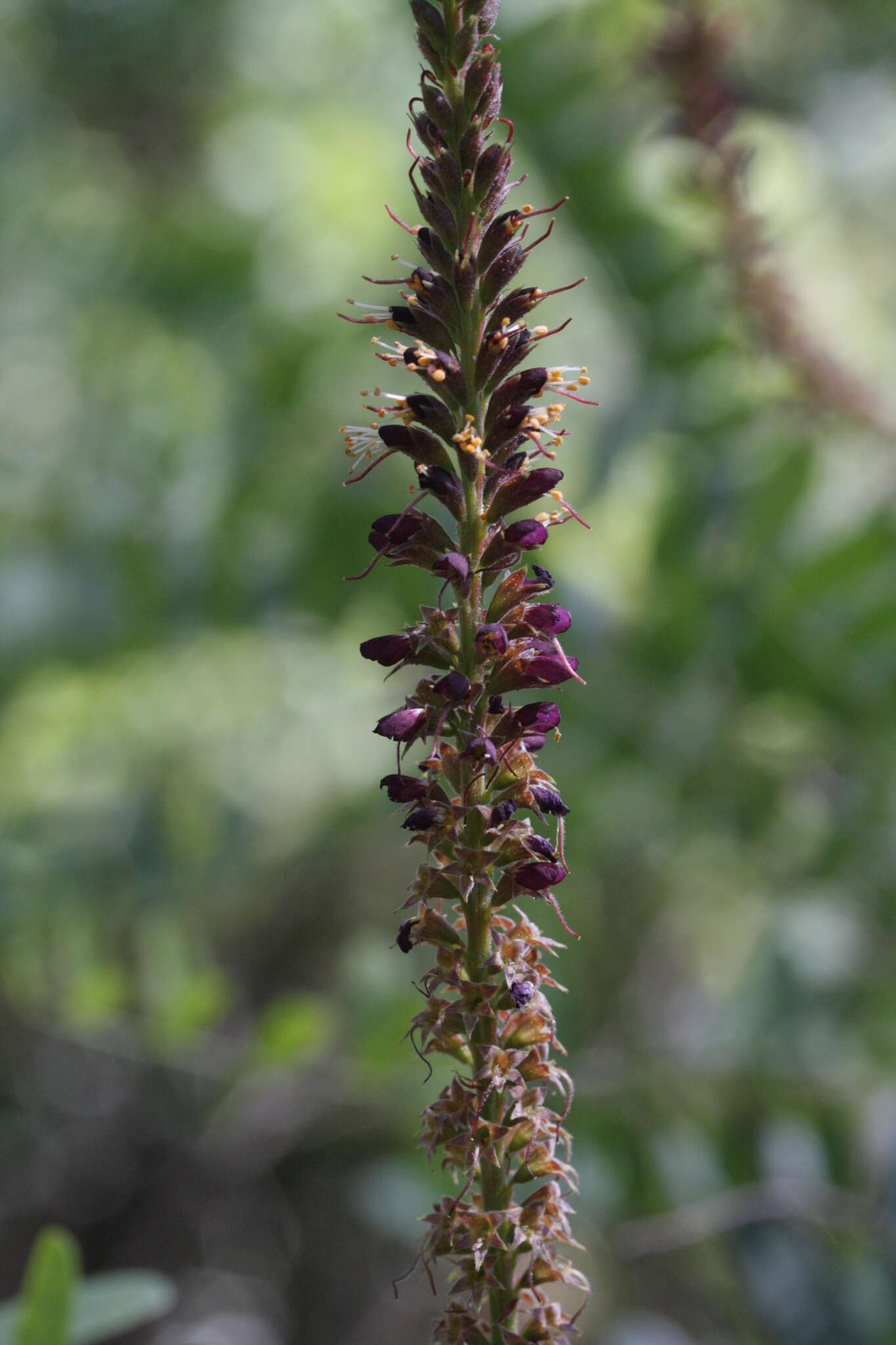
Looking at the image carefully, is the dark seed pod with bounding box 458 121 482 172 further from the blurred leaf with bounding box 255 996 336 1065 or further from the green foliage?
the blurred leaf with bounding box 255 996 336 1065

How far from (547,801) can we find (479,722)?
0.20 feet

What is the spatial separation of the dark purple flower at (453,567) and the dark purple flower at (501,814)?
0.39 feet

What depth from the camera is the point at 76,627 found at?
2010 mm

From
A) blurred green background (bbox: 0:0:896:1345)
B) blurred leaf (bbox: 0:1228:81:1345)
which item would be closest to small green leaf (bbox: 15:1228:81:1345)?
blurred leaf (bbox: 0:1228:81:1345)

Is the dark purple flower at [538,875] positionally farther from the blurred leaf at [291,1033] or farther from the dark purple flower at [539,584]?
the blurred leaf at [291,1033]

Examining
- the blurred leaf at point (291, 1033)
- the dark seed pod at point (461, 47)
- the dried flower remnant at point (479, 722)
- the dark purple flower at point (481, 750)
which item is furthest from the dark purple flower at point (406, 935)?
the blurred leaf at point (291, 1033)

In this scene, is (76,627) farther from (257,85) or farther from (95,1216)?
(257,85)

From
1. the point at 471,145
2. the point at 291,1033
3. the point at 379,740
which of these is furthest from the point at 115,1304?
the point at 379,740

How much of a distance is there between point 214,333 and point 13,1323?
2.17 meters

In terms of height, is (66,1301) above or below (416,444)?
below

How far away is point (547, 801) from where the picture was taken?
638 millimetres

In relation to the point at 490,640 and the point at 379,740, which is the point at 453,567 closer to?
the point at 490,640

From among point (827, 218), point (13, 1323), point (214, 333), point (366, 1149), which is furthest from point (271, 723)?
point (827, 218)

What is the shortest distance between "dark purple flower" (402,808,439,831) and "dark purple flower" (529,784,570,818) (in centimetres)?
6
